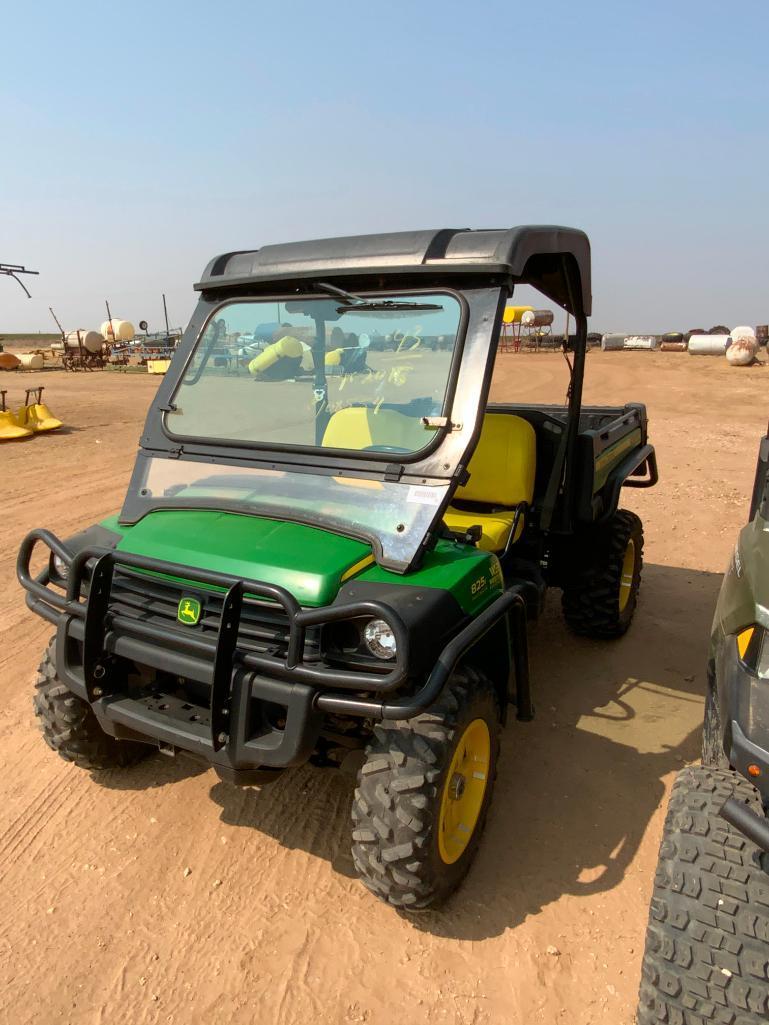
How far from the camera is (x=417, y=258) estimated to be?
103 inches

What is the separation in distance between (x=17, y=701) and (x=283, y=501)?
209cm

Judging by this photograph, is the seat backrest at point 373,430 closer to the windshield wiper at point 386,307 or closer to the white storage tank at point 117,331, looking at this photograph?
the windshield wiper at point 386,307

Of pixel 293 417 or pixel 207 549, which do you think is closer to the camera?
pixel 207 549

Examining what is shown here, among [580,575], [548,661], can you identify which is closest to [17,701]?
[548,661]

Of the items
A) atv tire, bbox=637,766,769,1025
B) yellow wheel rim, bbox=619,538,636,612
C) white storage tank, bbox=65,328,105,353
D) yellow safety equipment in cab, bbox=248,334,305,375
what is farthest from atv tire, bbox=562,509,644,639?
white storage tank, bbox=65,328,105,353

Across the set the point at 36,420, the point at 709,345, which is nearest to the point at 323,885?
the point at 36,420

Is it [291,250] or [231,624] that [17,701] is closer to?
[231,624]

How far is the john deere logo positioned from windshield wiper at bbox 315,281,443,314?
4.33ft

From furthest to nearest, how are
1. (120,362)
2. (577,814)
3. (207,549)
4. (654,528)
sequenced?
(120,362), (654,528), (577,814), (207,549)

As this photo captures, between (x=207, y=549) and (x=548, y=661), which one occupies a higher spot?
(x=207, y=549)

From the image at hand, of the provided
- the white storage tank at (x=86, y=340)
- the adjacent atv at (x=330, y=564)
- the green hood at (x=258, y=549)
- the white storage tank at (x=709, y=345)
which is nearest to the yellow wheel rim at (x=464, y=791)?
the adjacent atv at (x=330, y=564)

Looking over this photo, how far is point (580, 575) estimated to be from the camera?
165 inches

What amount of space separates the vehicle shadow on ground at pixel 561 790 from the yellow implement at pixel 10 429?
9321 mm

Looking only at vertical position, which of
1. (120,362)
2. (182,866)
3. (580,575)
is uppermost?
(580,575)
